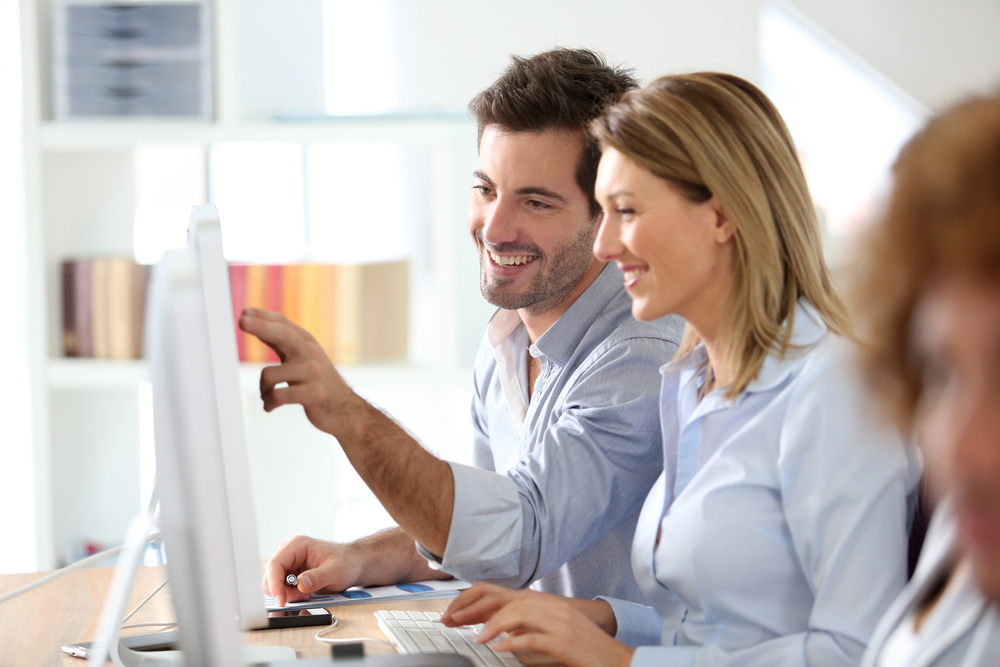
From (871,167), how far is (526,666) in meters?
3.33

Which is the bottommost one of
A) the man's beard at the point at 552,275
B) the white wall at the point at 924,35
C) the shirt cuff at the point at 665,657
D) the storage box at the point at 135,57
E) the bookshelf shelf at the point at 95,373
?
the shirt cuff at the point at 665,657

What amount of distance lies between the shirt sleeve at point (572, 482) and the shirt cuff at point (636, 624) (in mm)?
118

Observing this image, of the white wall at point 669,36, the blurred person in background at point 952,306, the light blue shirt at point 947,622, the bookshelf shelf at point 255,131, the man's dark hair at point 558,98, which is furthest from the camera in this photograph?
the white wall at point 669,36

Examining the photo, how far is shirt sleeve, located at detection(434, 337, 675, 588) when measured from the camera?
1.34 metres

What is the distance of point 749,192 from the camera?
1203 mm

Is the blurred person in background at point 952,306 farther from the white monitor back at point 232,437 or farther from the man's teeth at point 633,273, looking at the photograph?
the man's teeth at point 633,273

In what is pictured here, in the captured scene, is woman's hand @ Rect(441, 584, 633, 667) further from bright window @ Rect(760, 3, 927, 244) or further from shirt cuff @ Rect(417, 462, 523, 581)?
bright window @ Rect(760, 3, 927, 244)

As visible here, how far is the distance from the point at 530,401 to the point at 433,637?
1.85 ft

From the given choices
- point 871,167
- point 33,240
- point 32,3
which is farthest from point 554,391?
point 871,167

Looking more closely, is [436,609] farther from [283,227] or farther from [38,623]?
[283,227]

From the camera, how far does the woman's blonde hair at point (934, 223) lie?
0.44 m

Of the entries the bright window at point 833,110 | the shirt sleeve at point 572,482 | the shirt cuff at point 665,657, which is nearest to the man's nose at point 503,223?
the shirt sleeve at point 572,482

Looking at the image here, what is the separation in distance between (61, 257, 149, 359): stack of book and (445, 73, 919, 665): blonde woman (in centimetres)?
184

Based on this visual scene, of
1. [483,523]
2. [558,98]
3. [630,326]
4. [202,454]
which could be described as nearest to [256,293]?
[558,98]
